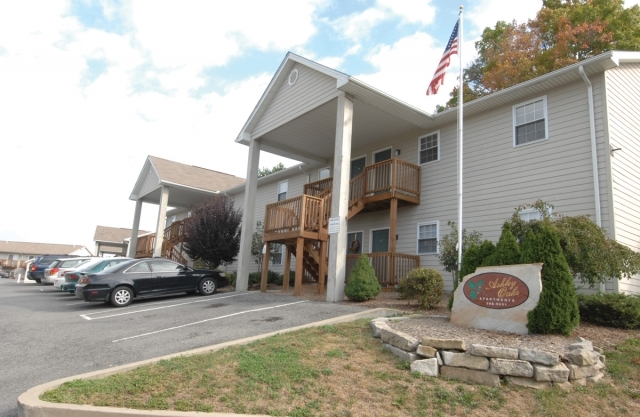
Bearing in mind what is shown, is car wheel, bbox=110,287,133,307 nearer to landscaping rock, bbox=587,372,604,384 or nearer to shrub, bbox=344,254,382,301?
shrub, bbox=344,254,382,301

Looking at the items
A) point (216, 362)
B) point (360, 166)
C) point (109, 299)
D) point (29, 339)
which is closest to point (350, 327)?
point (216, 362)

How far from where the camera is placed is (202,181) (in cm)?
2731

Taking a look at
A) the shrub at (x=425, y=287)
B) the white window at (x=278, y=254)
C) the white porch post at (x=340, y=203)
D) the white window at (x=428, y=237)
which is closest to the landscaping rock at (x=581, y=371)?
the shrub at (x=425, y=287)

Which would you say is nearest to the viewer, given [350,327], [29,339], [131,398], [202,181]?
[131,398]

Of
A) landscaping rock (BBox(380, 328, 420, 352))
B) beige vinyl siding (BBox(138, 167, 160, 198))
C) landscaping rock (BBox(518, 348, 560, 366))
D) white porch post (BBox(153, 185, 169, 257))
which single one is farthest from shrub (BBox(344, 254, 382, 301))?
beige vinyl siding (BBox(138, 167, 160, 198))

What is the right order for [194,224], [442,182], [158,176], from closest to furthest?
[442,182] → [194,224] → [158,176]

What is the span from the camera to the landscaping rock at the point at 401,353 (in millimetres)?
6020

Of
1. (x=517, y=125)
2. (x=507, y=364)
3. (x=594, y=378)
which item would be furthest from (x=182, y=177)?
(x=594, y=378)

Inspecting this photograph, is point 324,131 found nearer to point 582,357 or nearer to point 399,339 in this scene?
point 399,339

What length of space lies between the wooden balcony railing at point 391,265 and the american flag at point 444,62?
5.39 metres

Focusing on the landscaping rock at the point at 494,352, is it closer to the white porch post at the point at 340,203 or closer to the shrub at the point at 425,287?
the shrub at the point at 425,287

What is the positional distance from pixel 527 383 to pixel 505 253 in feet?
8.57

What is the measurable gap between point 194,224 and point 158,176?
18.4 feet

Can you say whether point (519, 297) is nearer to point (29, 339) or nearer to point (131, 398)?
point (131, 398)
